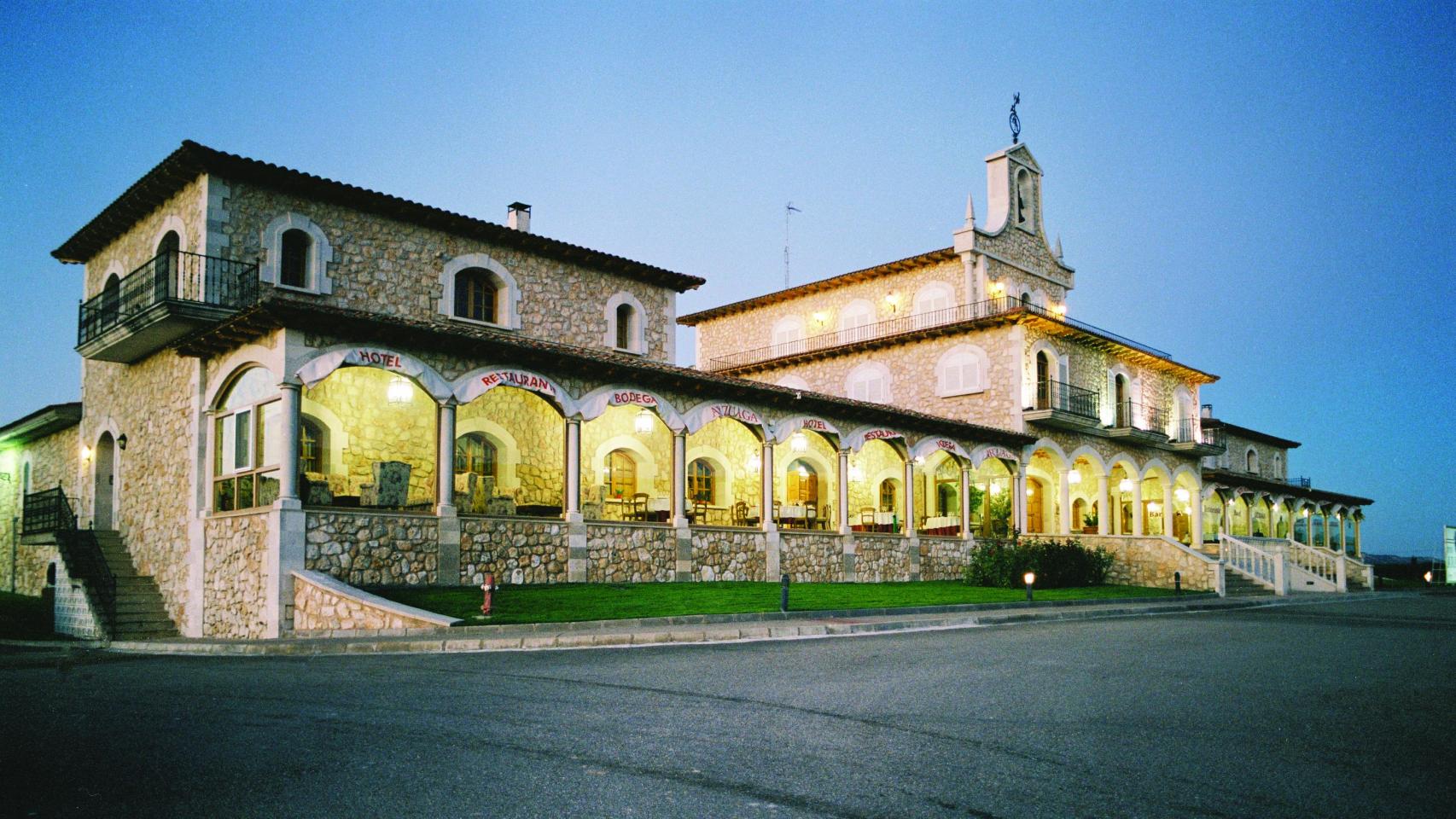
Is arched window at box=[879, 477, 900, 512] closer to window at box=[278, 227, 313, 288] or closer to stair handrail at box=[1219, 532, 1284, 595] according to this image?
stair handrail at box=[1219, 532, 1284, 595]

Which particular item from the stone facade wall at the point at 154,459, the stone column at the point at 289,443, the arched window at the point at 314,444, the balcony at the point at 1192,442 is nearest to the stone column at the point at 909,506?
the arched window at the point at 314,444

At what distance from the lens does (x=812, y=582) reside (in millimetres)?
23797

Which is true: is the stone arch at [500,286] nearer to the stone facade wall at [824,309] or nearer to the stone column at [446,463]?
the stone column at [446,463]

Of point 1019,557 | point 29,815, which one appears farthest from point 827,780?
point 1019,557

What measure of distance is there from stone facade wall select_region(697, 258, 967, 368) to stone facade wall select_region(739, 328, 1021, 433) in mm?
1018

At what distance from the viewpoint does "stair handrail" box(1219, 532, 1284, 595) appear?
2952cm

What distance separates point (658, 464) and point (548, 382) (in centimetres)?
755

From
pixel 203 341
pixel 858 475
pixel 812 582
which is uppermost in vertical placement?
pixel 203 341

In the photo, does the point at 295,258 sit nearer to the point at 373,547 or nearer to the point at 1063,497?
the point at 373,547

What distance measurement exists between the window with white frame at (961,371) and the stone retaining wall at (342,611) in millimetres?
23861

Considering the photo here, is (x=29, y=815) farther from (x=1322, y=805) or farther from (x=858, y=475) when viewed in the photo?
(x=858, y=475)

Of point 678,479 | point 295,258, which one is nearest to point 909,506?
point 678,479

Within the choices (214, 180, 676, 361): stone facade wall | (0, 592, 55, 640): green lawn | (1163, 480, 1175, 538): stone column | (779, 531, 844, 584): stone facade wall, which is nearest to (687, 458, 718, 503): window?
(214, 180, 676, 361): stone facade wall

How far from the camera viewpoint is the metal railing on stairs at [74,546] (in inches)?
755
